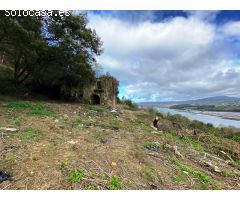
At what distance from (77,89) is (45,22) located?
5.18 meters

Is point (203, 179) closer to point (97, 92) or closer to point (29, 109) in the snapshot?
point (29, 109)

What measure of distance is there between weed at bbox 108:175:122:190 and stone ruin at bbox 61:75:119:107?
13.6 meters

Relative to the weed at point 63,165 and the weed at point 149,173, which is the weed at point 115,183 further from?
the weed at point 63,165

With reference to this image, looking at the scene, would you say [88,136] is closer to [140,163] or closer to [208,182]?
[140,163]

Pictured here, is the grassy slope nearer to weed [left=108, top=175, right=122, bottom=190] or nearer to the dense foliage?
weed [left=108, top=175, right=122, bottom=190]

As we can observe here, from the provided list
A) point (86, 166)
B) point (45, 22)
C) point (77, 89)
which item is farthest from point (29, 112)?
point (77, 89)

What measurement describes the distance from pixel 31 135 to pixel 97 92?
40.8ft

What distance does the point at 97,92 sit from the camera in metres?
17.6

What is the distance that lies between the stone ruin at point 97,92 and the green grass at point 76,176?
13.4m

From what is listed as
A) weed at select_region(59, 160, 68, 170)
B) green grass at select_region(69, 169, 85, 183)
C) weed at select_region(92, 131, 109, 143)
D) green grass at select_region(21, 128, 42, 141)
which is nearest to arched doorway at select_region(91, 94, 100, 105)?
weed at select_region(92, 131, 109, 143)

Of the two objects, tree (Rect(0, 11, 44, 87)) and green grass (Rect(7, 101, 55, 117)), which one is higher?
tree (Rect(0, 11, 44, 87))

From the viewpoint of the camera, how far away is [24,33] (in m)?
9.76

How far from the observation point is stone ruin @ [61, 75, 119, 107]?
1675 centimetres

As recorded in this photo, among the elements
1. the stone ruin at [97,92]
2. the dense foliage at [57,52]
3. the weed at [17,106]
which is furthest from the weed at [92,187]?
the stone ruin at [97,92]
